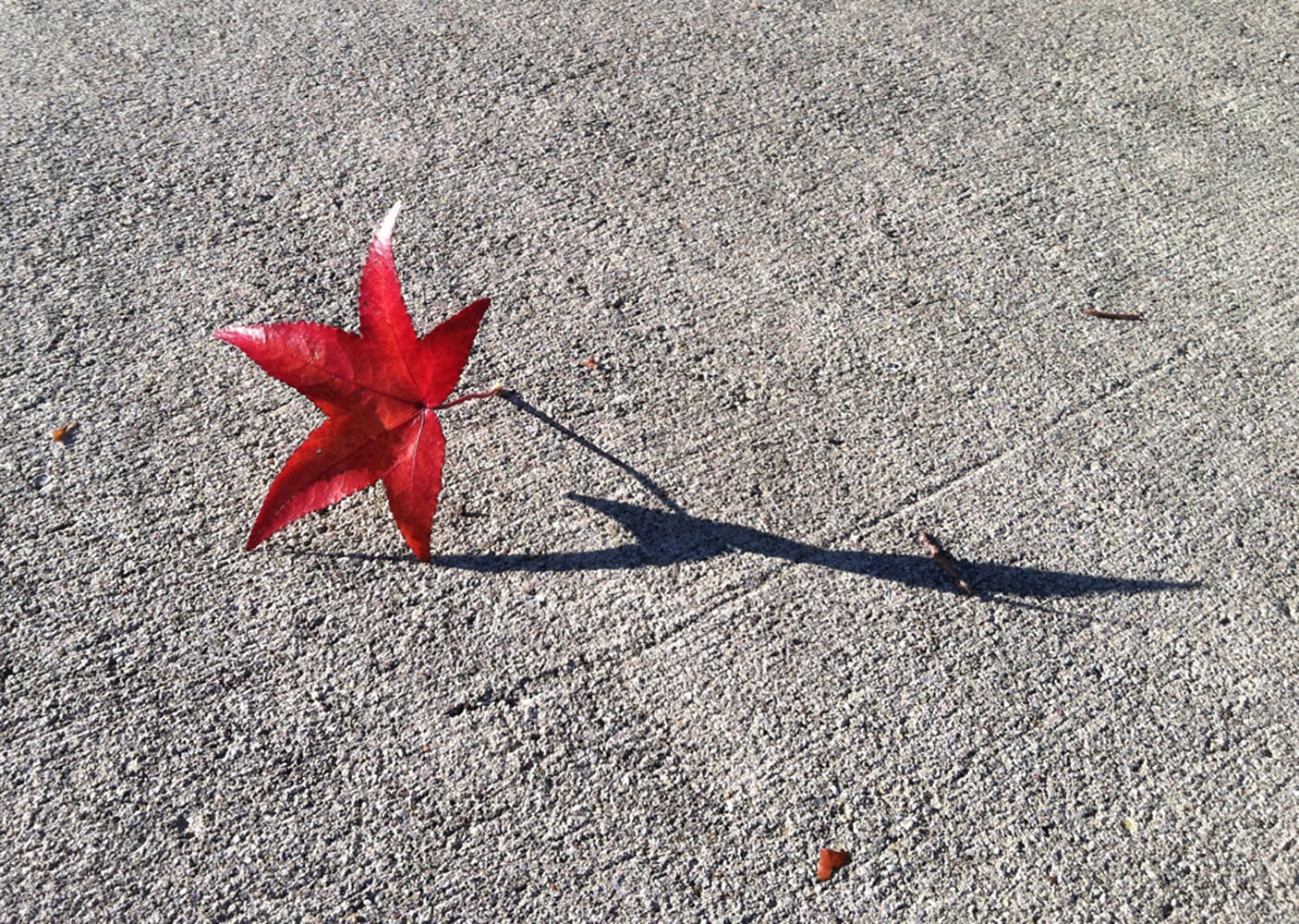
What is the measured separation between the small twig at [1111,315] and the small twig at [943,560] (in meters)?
0.80

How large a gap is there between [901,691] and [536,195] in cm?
152

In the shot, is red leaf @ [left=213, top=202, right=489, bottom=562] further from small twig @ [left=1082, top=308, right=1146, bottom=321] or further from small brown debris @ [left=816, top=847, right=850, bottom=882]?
small twig @ [left=1082, top=308, right=1146, bottom=321]

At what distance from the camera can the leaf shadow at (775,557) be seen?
203 centimetres

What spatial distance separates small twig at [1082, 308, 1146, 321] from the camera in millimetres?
2576

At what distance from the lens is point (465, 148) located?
2.98m

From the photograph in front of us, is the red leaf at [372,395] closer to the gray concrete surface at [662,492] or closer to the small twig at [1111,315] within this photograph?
the gray concrete surface at [662,492]

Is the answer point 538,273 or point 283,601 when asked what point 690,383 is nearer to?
point 538,273

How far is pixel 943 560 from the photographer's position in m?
2.06

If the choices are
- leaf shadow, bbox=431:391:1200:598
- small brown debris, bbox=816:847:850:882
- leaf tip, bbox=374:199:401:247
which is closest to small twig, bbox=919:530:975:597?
leaf shadow, bbox=431:391:1200:598

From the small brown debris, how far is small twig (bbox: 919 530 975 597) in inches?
21.2

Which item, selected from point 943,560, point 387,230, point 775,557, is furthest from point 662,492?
point 387,230

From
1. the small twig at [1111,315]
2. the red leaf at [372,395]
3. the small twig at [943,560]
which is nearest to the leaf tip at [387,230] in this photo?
the red leaf at [372,395]

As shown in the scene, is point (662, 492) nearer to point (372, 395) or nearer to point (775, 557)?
point (775, 557)

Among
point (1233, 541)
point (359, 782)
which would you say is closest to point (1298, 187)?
point (1233, 541)
